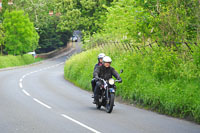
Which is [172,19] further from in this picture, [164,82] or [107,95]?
[107,95]

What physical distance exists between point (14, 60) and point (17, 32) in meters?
5.05

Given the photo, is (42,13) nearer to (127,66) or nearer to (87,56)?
(87,56)

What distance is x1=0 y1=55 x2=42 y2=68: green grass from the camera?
5275cm

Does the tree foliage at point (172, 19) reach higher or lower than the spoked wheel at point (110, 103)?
higher

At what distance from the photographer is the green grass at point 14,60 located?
173 feet

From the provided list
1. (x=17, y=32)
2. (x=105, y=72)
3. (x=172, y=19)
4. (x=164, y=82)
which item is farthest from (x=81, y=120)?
(x=17, y=32)

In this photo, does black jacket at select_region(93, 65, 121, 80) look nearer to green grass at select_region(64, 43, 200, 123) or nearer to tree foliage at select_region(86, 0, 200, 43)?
green grass at select_region(64, 43, 200, 123)

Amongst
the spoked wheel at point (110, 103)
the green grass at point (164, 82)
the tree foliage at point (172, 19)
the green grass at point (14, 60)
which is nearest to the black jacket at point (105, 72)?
the spoked wheel at point (110, 103)

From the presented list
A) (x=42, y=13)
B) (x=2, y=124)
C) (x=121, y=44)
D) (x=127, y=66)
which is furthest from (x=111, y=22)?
(x=42, y=13)

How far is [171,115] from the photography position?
463 inches

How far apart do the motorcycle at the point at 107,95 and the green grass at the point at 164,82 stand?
1.38 m

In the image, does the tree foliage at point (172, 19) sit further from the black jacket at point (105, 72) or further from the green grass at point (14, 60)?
the green grass at point (14, 60)

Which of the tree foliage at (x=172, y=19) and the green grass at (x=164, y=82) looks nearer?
the green grass at (x=164, y=82)

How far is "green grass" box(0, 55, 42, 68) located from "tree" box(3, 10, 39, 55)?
5.84 feet
